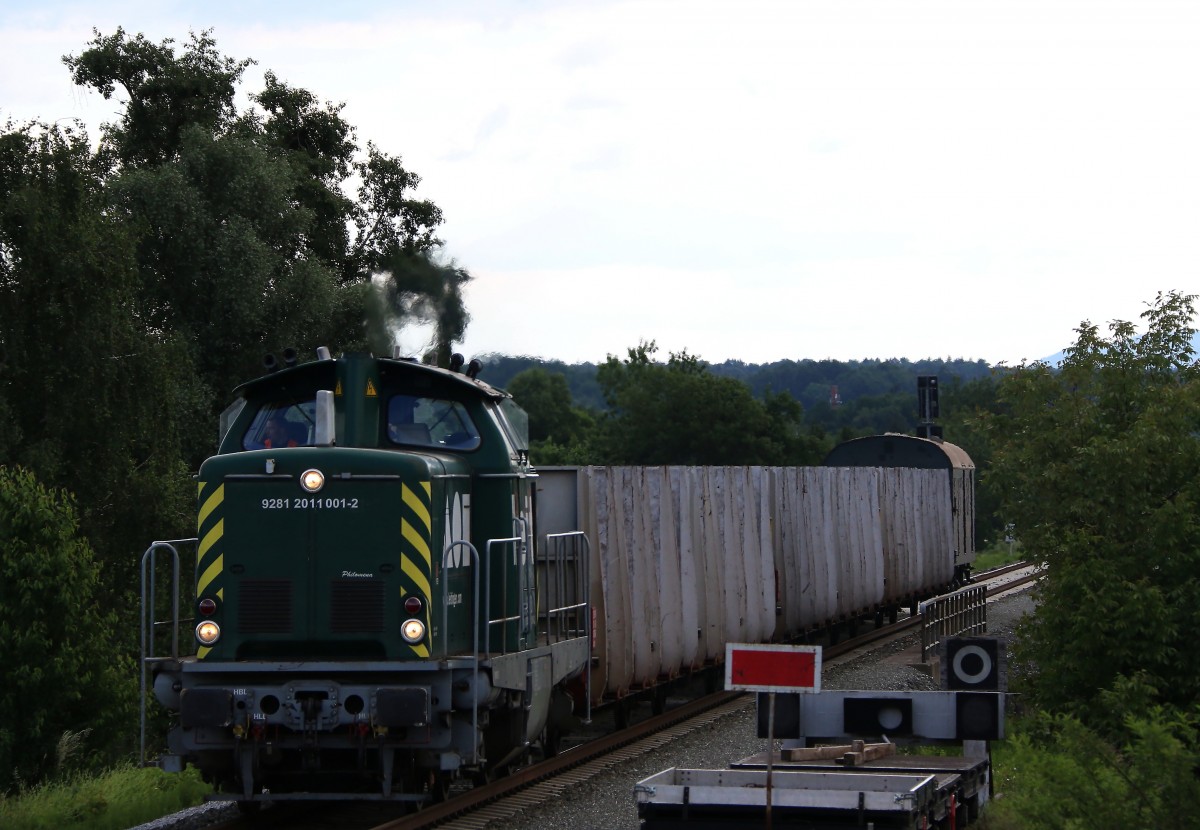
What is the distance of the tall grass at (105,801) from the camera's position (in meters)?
10.2

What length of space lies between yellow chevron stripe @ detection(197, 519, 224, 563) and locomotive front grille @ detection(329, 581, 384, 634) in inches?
33.5

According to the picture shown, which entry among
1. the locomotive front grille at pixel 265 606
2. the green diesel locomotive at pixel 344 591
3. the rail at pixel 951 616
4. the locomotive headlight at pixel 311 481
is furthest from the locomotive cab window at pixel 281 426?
the rail at pixel 951 616

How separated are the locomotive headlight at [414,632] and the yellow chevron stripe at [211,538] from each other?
141 centimetres

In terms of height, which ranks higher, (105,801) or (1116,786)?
(1116,786)

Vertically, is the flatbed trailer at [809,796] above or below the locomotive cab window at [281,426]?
below

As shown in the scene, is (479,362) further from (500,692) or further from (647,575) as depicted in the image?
(647,575)

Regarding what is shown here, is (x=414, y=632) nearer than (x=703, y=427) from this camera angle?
Yes

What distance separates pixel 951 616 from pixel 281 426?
13142mm

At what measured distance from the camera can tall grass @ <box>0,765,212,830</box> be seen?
1020cm

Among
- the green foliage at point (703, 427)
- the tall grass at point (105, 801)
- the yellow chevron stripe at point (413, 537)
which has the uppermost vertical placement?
the green foliage at point (703, 427)

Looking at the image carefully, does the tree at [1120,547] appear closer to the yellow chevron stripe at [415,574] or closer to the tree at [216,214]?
the yellow chevron stripe at [415,574]

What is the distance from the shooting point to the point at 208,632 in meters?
9.36

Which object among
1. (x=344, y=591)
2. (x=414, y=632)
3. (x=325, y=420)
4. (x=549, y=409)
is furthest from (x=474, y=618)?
(x=549, y=409)

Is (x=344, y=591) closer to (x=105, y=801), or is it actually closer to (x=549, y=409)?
(x=105, y=801)
